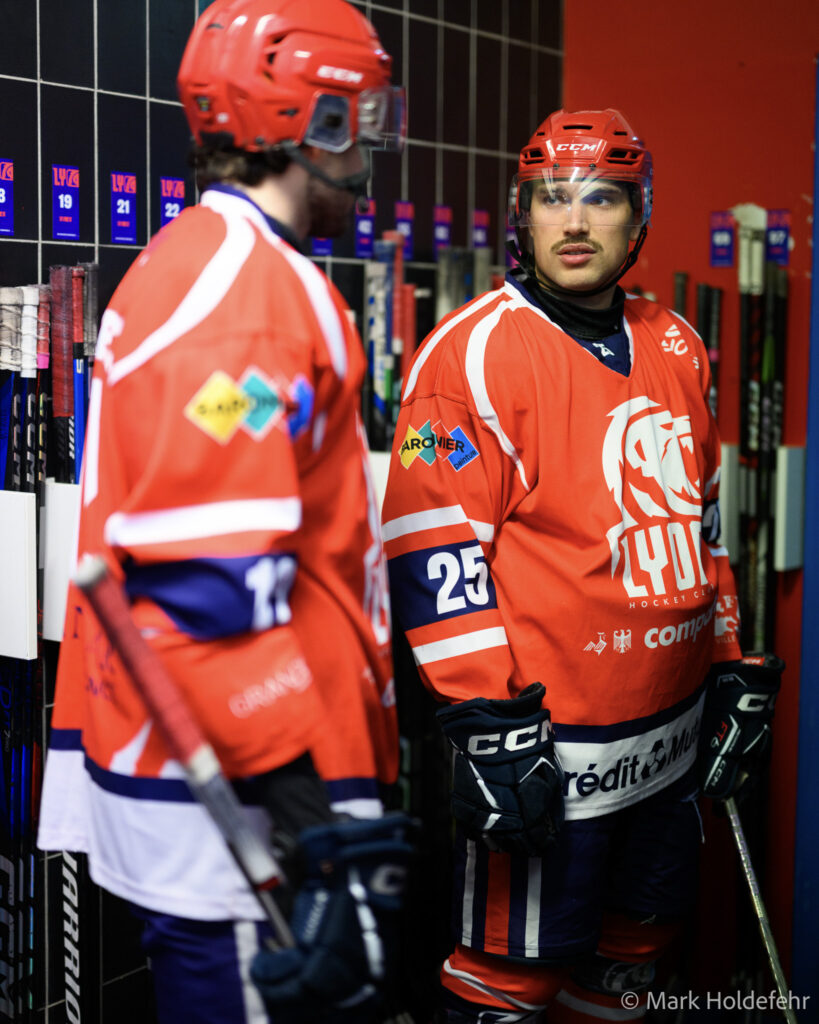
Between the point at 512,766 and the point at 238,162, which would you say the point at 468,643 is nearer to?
the point at 512,766

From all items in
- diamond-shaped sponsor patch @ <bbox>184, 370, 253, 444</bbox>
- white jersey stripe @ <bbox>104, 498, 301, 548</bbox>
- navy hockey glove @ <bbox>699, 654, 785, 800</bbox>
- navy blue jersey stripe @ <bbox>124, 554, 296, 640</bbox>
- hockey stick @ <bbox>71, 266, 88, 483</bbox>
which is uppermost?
hockey stick @ <bbox>71, 266, 88, 483</bbox>

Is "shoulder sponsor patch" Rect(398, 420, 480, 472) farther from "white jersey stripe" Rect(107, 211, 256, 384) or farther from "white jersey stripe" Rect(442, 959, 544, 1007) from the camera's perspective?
"white jersey stripe" Rect(442, 959, 544, 1007)

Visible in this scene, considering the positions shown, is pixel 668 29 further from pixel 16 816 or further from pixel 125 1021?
pixel 125 1021

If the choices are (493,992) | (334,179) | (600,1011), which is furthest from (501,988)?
(334,179)

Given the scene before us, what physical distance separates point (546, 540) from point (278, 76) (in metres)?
0.84

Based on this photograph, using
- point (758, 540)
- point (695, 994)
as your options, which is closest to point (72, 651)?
point (758, 540)

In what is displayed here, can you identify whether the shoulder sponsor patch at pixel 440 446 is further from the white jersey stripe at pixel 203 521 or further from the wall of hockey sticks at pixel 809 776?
the wall of hockey sticks at pixel 809 776

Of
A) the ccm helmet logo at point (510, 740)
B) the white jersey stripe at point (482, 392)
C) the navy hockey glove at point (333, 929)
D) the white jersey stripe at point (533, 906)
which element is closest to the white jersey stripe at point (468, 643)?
the ccm helmet logo at point (510, 740)

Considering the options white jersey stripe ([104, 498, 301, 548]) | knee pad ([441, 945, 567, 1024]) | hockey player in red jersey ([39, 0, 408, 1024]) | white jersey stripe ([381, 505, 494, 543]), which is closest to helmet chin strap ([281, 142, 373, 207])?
hockey player in red jersey ([39, 0, 408, 1024])

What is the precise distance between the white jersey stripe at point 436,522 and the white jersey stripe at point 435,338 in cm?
22

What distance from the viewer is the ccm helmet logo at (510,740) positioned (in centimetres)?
175

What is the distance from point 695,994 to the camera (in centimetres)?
299

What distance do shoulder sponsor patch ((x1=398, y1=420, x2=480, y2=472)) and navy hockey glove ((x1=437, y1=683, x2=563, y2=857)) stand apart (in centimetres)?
36

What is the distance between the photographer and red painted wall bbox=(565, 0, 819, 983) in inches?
110
